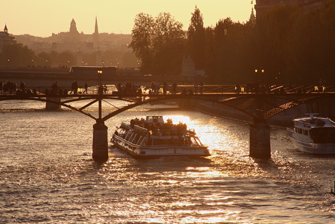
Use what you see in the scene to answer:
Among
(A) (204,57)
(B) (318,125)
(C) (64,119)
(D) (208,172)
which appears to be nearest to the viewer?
(D) (208,172)

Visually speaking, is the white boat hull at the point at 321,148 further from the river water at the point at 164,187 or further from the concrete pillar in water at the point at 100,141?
the concrete pillar in water at the point at 100,141

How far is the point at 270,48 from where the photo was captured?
315 feet

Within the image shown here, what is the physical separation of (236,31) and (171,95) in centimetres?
6583

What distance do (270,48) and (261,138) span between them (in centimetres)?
4526

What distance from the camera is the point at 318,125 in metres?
58.6

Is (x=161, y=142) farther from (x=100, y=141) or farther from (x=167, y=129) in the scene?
(x=100, y=141)

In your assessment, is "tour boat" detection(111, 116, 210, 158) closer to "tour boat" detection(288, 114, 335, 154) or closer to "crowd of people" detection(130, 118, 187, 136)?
"crowd of people" detection(130, 118, 187, 136)

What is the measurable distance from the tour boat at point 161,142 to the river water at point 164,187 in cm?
97

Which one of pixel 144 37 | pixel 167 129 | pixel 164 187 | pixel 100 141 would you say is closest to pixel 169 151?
pixel 167 129

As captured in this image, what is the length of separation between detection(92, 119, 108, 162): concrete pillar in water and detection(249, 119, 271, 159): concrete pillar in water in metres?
14.8

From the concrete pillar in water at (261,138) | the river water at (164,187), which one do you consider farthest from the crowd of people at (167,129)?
the concrete pillar in water at (261,138)

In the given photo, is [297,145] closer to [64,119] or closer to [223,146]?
[223,146]

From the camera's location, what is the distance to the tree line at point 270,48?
80.5 metres

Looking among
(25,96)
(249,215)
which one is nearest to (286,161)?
(249,215)
